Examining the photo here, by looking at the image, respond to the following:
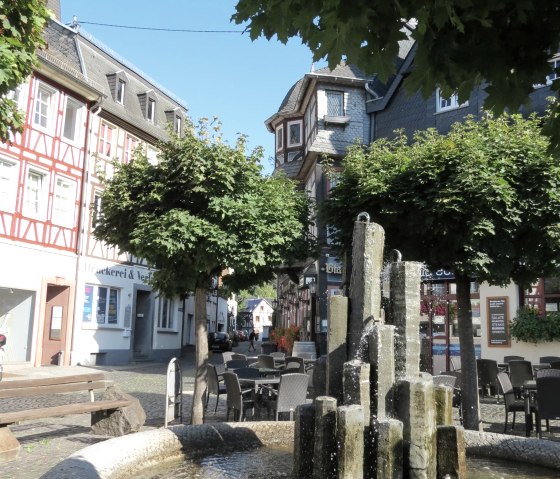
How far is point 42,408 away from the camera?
741 centimetres

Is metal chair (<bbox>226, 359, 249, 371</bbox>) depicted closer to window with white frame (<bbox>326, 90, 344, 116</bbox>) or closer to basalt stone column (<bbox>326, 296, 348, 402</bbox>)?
basalt stone column (<bbox>326, 296, 348, 402</bbox>)

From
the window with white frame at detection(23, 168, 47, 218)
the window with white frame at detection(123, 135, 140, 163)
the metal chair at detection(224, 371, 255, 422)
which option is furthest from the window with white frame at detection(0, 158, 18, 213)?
the metal chair at detection(224, 371, 255, 422)

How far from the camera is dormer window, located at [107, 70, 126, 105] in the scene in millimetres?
25719

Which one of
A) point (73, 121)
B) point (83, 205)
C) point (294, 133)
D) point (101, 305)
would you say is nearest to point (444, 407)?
point (83, 205)

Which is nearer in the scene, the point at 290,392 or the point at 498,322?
the point at 290,392

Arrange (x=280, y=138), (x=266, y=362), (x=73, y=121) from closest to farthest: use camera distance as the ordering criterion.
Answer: (x=266, y=362)
(x=73, y=121)
(x=280, y=138)

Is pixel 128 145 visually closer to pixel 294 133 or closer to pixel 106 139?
pixel 106 139

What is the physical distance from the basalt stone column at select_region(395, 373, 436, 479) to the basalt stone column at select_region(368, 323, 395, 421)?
4.1 inches

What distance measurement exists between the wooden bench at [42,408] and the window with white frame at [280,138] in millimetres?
20699

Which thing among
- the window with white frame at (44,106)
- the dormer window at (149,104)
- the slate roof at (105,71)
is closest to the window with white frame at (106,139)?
the slate roof at (105,71)

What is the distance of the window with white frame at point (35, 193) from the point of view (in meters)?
19.7

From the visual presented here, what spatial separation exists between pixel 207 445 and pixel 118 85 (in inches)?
891

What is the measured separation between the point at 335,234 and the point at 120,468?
6.03 m

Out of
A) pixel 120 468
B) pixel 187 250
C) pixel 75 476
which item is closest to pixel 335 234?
pixel 187 250
